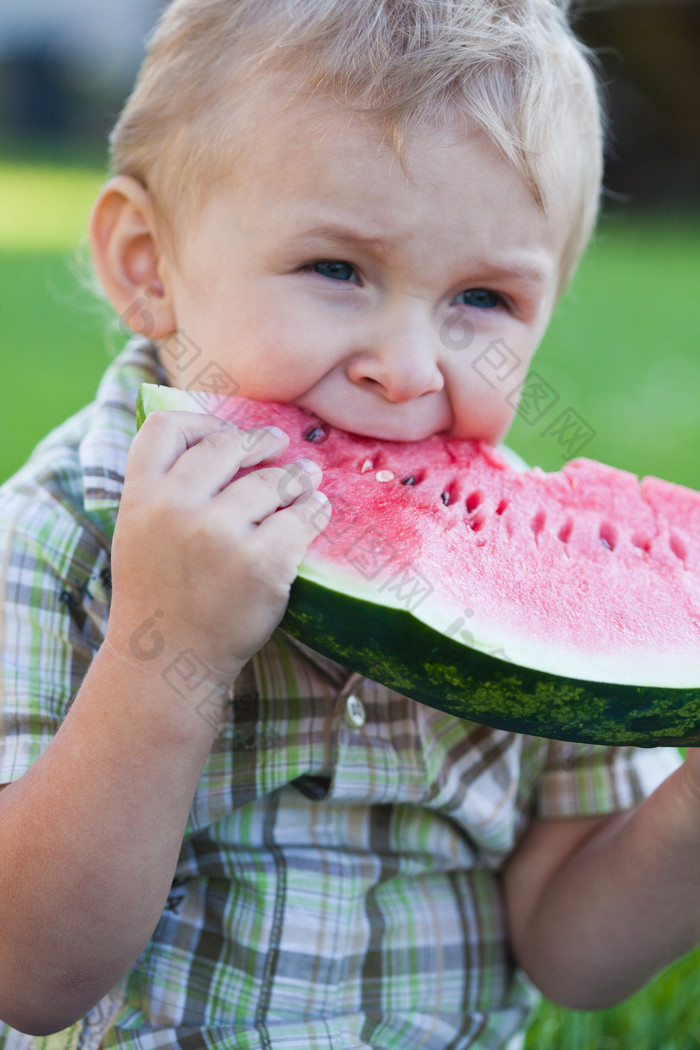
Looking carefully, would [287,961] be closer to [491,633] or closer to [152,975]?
[152,975]

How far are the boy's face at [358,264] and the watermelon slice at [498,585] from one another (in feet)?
0.24

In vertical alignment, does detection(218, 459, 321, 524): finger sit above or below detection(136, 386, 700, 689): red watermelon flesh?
above

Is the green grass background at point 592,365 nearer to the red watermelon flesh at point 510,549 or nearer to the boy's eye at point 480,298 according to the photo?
the red watermelon flesh at point 510,549

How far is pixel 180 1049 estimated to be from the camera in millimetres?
1461

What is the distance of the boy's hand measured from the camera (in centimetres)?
119

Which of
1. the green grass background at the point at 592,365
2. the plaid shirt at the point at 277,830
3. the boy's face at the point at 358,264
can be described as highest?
the boy's face at the point at 358,264

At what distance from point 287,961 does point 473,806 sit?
0.37 meters

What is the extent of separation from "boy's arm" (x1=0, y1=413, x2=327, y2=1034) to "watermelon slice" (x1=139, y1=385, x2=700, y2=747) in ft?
0.25

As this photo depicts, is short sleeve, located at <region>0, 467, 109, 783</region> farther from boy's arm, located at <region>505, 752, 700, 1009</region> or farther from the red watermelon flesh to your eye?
boy's arm, located at <region>505, 752, 700, 1009</region>

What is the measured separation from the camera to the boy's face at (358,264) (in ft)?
4.58

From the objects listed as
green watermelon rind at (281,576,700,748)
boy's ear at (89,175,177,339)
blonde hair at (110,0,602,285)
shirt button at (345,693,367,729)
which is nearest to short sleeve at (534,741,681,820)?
shirt button at (345,693,367,729)

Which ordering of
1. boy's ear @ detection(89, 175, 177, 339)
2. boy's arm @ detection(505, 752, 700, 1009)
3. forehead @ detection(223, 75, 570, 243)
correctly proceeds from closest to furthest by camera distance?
forehead @ detection(223, 75, 570, 243)
boy's arm @ detection(505, 752, 700, 1009)
boy's ear @ detection(89, 175, 177, 339)

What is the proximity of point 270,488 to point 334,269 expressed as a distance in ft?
1.24

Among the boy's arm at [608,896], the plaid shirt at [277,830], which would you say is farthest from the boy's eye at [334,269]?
the boy's arm at [608,896]
